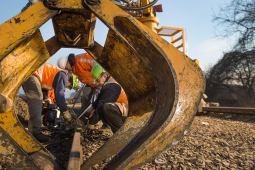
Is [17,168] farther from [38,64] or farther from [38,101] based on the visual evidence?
[38,101]

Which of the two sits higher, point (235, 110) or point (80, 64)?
point (80, 64)

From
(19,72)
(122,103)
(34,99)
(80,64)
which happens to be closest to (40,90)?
(34,99)

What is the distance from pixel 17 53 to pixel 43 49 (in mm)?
279

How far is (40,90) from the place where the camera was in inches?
141

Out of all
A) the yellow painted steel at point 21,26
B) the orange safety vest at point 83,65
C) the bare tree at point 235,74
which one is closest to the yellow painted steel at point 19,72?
the yellow painted steel at point 21,26

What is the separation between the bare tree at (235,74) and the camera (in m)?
14.2

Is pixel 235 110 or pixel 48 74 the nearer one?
pixel 48 74

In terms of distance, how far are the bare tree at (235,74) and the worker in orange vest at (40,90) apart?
47.0ft

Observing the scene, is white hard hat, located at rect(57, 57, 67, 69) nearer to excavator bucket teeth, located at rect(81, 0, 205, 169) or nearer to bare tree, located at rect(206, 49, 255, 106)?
excavator bucket teeth, located at rect(81, 0, 205, 169)

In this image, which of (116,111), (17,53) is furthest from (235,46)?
(17,53)

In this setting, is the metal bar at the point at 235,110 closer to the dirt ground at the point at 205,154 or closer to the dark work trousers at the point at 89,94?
the dirt ground at the point at 205,154

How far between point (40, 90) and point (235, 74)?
16.2 meters

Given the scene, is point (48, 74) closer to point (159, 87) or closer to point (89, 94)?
point (89, 94)

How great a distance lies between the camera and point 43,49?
1.77 m
